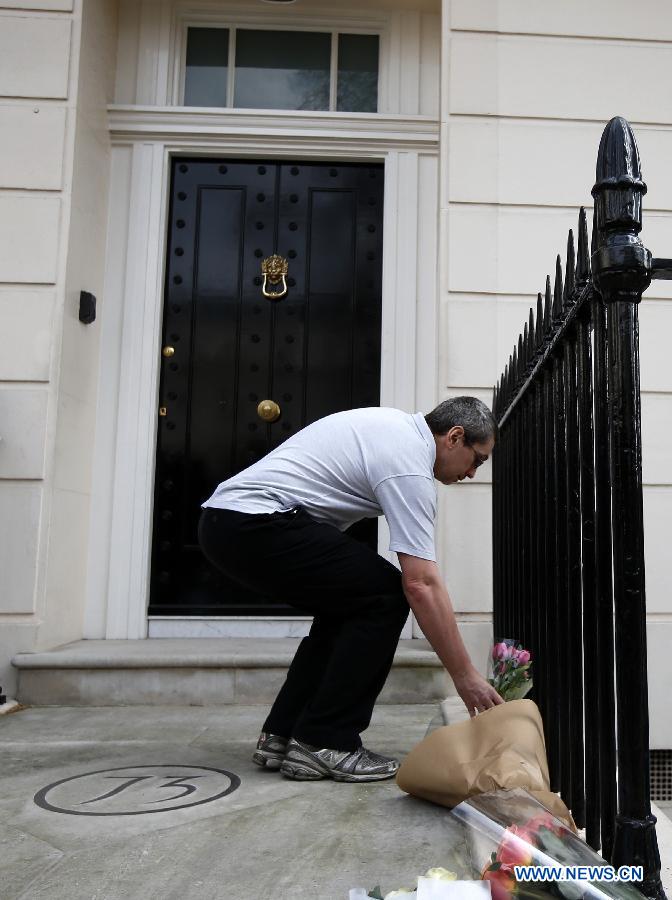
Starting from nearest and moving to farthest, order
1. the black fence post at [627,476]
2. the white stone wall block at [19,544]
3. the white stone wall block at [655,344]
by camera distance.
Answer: the black fence post at [627,476], the white stone wall block at [19,544], the white stone wall block at [655,344]

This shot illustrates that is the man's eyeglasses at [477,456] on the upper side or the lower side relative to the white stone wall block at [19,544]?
upper

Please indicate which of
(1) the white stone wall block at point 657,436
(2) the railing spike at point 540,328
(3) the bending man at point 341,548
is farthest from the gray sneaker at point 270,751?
(1) the white stone wall block at point 657,436

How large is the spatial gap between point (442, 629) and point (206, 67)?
4.05 m

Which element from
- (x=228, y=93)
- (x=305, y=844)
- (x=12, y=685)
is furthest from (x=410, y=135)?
(x=305, y=844)

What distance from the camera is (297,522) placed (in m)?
2.47

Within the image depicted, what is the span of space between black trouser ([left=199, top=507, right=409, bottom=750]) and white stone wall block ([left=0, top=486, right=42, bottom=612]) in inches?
65.1

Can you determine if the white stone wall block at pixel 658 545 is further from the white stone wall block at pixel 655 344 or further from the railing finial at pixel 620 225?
the railing finial at pixel 620 225

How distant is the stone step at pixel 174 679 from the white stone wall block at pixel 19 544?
0.29 meters

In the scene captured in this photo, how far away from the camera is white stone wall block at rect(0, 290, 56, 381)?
3.95m

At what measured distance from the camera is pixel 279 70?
15.9 feet

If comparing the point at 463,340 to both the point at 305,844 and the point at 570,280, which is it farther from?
the point at 305,844

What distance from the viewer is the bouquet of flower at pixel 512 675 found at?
2170 mm

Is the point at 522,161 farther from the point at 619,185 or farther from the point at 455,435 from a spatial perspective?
the point at 619,185

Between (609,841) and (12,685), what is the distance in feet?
9.75
